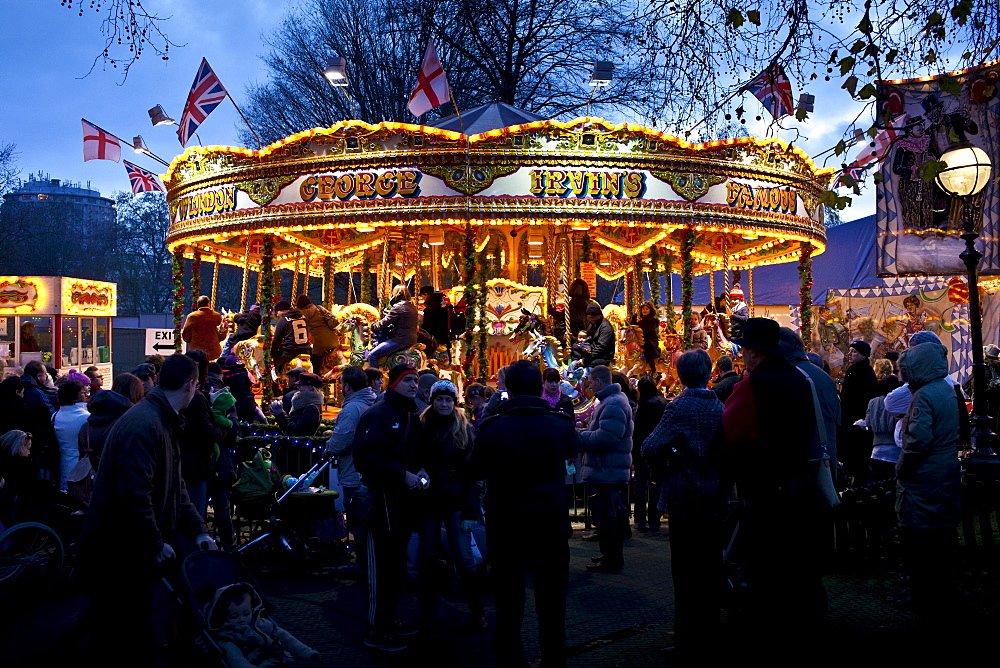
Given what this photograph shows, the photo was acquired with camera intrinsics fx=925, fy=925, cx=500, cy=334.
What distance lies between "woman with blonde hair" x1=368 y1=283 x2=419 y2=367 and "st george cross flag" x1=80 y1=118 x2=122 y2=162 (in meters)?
8.32

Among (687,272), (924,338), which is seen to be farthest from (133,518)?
(687,272)

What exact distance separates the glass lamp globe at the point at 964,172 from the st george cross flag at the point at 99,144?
616 inches

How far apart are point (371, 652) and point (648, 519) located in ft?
16.8

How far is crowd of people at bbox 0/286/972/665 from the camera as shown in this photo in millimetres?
4914

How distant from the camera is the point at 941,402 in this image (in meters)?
6.46

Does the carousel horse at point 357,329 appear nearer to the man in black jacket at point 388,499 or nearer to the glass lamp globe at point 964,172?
the glass lamp globe at point 964,172

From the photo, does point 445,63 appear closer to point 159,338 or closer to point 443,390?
point 159,338

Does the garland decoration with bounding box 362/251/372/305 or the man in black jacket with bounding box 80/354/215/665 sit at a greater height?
the garland decoration with bounding box 362/251/372/305

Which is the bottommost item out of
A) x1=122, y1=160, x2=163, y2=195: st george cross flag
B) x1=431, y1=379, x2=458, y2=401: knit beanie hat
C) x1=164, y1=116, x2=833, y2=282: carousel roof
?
x1=431, y1=379, x2=458, y2=401: knit beanie hat

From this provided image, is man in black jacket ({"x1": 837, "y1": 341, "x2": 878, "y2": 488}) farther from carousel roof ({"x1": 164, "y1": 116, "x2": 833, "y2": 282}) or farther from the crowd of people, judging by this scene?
carousel roof ({"x1": 164, "y1": 116, "x2": 833, "y2": 282})

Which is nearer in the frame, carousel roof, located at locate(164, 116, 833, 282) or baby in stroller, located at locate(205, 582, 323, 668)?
baby in stroller, located at locate(205, 582, 323, 668)

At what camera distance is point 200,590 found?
4.99 m

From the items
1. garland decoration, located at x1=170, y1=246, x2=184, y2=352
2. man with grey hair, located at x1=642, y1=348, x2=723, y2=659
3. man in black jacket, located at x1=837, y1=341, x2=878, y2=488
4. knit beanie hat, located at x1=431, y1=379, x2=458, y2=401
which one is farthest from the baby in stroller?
garland decoration, located at x1=170, y1=246, x2=184, y2=352

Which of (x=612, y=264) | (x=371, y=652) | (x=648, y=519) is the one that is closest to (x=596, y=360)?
(x=648, y=519)
